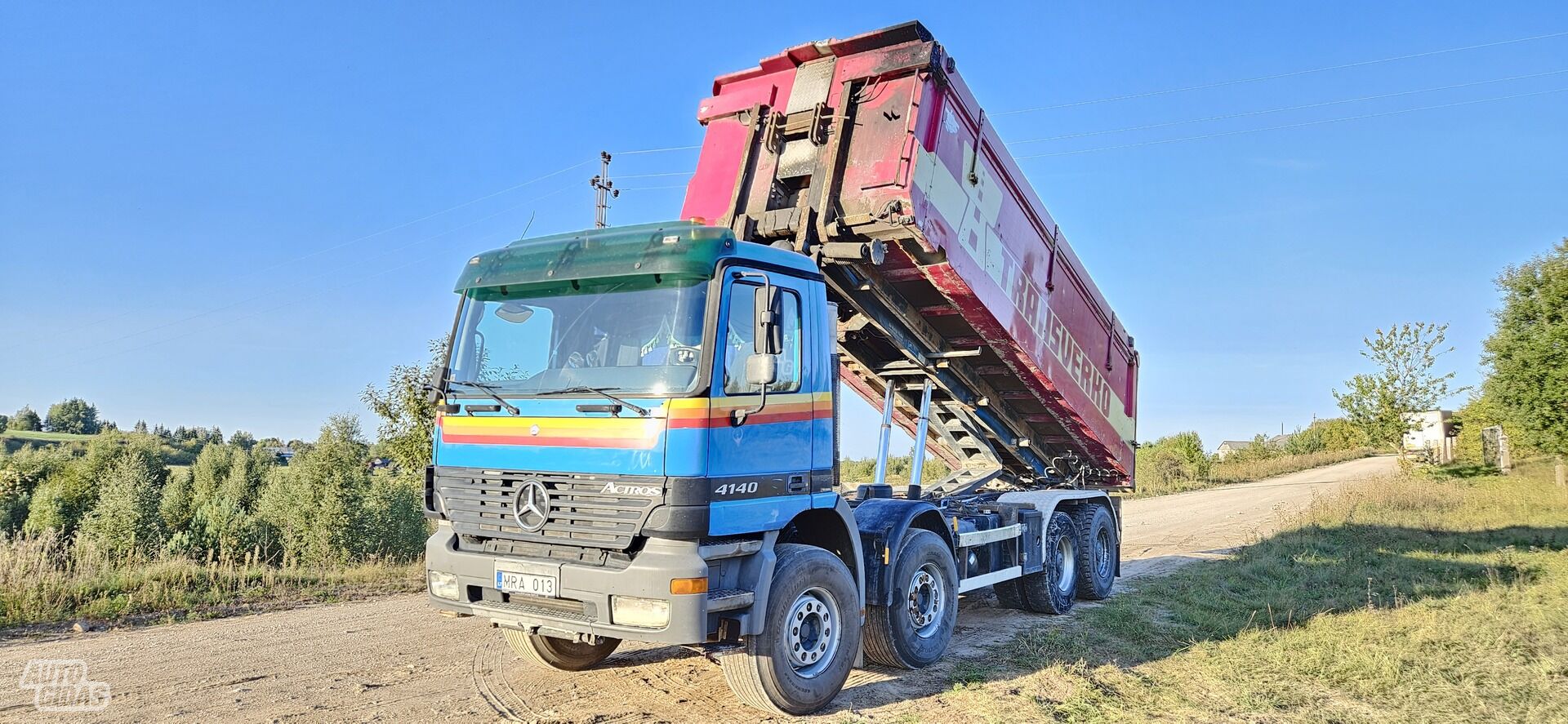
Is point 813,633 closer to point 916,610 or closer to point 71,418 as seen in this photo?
point 916,610

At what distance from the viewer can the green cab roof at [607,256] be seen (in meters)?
4.91

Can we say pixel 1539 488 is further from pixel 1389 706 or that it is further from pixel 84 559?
pixel 84 559

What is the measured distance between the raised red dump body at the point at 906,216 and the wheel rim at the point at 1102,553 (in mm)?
1486

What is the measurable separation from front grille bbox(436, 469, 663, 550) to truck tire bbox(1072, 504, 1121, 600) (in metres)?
6.19

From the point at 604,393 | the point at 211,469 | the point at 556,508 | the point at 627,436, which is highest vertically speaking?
the point at 604,393

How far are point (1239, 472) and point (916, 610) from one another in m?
33.5

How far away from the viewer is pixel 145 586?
27.6 feet

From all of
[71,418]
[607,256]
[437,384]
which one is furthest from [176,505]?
[71,418]

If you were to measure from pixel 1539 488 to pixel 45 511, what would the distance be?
32.1 metres

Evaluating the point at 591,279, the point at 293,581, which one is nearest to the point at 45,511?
the point at 293,581

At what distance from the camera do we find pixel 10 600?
746 cm

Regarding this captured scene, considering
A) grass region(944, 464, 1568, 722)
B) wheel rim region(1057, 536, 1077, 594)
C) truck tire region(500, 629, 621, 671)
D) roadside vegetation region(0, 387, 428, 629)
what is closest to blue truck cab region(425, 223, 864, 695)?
truck tire region(500, 629, 621, 671)

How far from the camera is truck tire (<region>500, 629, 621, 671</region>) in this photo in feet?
19.5

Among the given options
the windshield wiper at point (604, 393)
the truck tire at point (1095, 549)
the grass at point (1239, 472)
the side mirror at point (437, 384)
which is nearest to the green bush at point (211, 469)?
the side mirror at point (437, 384)
